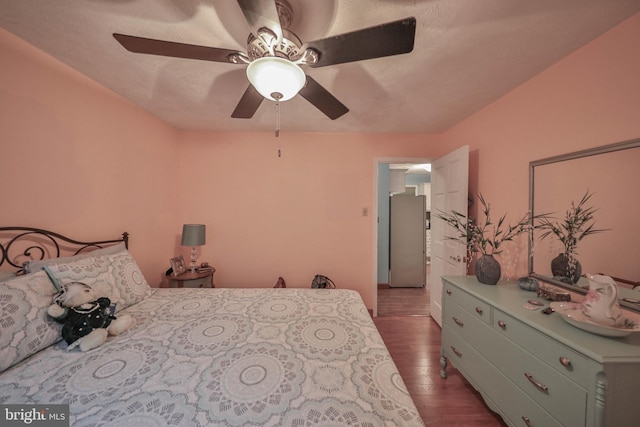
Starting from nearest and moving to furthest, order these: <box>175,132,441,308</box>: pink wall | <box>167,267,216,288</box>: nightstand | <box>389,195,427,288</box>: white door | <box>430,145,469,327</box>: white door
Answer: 1. <box>430,145,469,327</box>: white door
2. <box>167,267,216,288</box>: nightstand
3. <box>175,132,441,308</box>: pink wall
4. <box>389,195,427,288</box>: white door

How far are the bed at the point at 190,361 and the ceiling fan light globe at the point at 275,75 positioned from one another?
131cm

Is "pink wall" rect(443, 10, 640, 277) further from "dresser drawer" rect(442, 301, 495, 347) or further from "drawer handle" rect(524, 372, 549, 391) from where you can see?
"drawer handle" rect(524, 372, 549, 391)

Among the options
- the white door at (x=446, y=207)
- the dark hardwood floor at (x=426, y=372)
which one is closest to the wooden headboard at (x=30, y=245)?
the dark hardwood floor at (x=426, y=372)

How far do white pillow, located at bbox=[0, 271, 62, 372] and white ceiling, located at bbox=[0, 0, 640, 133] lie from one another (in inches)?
56.7

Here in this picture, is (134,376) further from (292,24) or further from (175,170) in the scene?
(175,170)

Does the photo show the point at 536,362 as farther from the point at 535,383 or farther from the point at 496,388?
the point at 496,388

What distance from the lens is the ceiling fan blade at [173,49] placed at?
3.35 ft

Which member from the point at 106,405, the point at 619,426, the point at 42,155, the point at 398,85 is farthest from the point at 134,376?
the point at 398,85

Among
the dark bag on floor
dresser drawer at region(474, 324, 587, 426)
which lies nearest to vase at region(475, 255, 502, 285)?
dresser drawer at region(474, 324, 587, 426)

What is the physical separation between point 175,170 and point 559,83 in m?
3.73

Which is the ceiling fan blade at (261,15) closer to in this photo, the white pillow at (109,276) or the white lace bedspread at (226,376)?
the white lace bedspread at (226,376)

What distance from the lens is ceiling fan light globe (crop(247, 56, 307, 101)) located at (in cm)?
101

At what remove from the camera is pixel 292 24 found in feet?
3.88

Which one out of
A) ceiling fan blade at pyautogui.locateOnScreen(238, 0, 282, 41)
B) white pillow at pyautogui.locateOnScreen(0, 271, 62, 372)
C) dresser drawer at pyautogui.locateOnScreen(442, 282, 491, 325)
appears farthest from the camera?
dresser drawer at pyautogui.locateOnScreen(442, 282, 491, 325)
